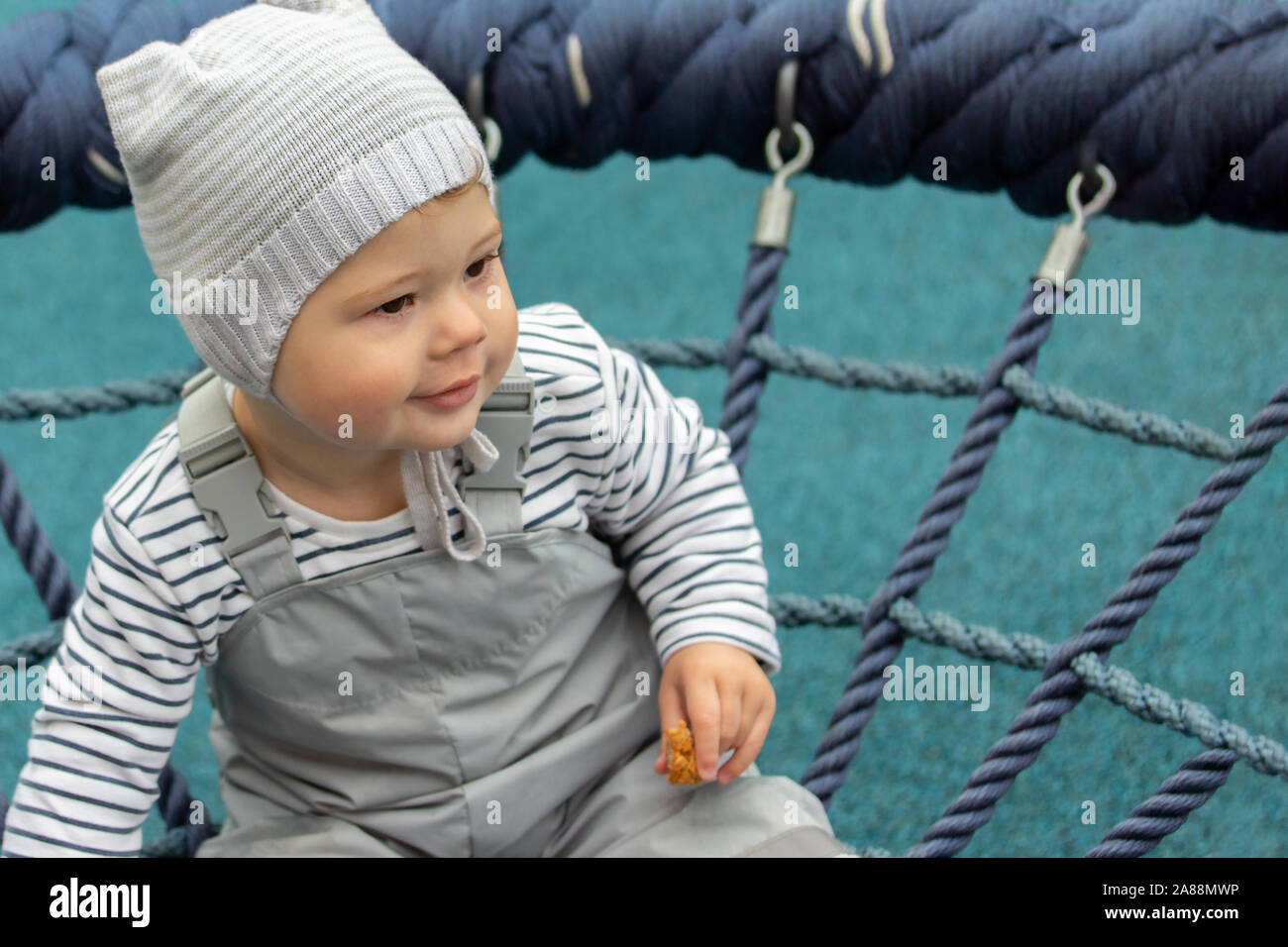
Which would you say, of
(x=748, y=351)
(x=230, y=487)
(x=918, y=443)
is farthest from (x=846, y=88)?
(x=918, y=443)

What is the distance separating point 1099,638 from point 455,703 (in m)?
0.32

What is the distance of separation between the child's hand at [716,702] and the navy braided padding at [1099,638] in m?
0.12

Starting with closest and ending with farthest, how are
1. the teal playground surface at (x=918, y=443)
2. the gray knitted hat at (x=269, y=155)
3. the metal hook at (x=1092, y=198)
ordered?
the gray knitted hat at (x=269, y=155) → the metal hook at (x=1092, y=198) → the teal playground surface at (x=918, y=443)

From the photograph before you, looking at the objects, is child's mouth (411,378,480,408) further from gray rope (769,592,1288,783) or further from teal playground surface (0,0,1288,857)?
teal playground surface (0,0,1288,857)

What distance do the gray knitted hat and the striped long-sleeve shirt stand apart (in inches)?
3.9

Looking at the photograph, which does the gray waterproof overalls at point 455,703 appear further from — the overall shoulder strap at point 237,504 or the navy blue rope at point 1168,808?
the navy blue rope at point 1168,808

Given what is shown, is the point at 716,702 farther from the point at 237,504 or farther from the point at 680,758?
the point at 237,504

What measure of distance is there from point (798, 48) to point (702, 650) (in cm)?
33

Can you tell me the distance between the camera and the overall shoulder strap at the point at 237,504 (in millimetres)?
677

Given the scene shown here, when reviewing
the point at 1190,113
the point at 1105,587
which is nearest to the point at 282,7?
the point at 1190,113

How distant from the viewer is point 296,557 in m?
0.69

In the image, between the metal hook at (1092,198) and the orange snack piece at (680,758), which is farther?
the metal hook at (1092,198)

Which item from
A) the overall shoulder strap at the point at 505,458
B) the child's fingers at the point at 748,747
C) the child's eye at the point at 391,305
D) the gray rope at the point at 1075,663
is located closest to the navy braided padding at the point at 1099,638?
the gray rope at the point at 1075,663

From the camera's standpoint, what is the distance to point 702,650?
74cm
